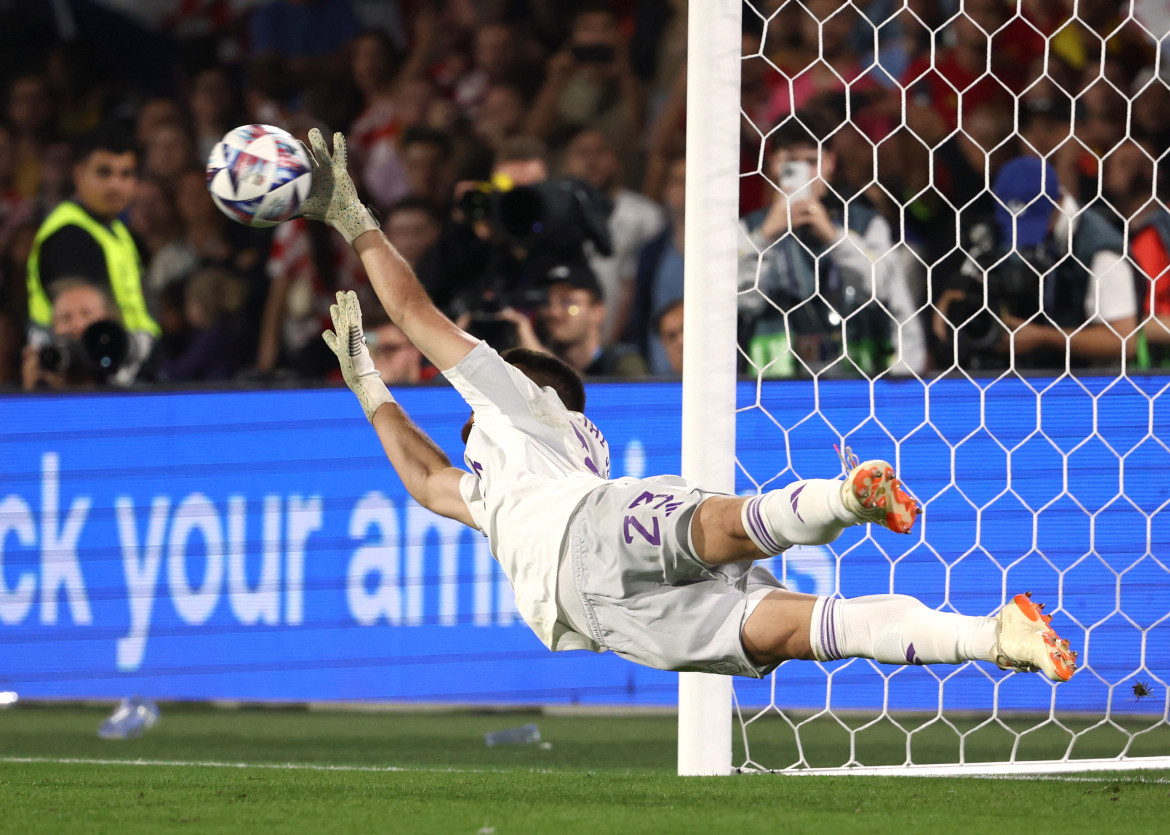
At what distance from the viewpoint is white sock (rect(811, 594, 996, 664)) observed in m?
3.25

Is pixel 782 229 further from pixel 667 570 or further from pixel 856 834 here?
pixel 856 834

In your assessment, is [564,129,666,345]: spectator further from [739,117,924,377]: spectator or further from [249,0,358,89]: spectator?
[249,0,358,89]: spectator

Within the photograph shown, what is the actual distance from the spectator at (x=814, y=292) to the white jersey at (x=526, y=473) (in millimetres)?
2166

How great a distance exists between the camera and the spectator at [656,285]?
6.77 metres

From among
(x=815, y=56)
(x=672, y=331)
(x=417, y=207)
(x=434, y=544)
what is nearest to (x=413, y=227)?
(x=417, y=207)

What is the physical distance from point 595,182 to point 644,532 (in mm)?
4230

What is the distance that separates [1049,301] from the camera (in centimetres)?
596

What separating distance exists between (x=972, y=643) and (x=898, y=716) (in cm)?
252

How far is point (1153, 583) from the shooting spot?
5.36 metres

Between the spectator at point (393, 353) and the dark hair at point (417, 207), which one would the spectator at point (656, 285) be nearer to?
the spectator at point (393, 353)

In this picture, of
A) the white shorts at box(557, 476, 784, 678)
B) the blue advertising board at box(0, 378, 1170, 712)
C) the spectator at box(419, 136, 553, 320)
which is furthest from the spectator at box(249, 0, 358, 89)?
the white shorts at box(557, 476, 784, 678)

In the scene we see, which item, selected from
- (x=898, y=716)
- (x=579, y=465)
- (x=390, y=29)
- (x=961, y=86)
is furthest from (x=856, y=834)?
(x=390, y=29)

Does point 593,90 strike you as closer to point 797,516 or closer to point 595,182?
point 595,182

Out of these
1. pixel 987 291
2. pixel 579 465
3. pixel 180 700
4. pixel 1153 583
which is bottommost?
pixel 180 700
